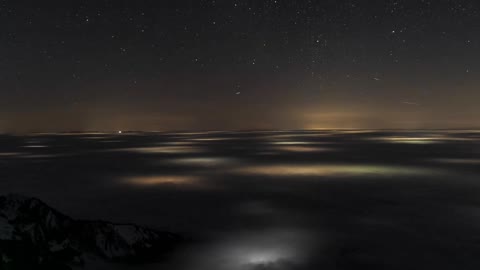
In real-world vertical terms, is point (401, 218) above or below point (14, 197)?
below

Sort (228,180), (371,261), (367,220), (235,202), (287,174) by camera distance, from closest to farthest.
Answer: (371,261), (367,220), (235,202), (228,180), (287,174)

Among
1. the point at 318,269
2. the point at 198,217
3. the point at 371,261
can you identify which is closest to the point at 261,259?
the point at 318,269

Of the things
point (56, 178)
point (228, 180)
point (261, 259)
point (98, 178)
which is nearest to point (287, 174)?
point (228, 180)

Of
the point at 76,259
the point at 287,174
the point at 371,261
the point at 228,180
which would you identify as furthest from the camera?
the point at 287,174

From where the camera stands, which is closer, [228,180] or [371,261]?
[371,261]

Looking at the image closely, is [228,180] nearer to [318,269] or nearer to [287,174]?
[287,174]

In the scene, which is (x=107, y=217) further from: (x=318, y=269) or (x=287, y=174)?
(x=287, y=174)
